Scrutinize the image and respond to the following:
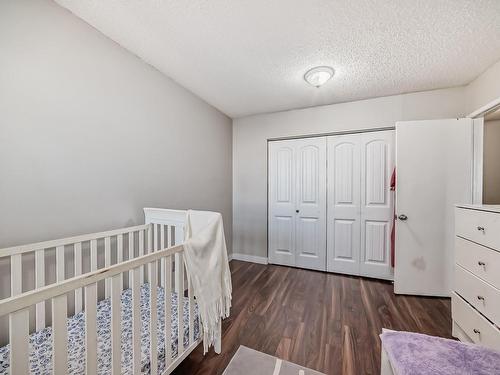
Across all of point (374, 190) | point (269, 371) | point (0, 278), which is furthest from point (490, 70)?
point (0, 278)

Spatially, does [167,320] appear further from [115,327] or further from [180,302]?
[115,327]

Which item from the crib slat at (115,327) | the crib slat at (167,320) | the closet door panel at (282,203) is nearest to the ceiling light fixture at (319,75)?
the closet door panel at (282,203)

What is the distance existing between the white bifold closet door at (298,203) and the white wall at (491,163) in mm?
1451

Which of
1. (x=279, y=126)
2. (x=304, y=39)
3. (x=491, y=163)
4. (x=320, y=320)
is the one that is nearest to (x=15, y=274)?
(x=320, y=320)

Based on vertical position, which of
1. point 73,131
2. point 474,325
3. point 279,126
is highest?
point 279,126

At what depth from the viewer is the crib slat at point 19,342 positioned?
57cm

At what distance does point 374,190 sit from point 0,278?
10.6ft

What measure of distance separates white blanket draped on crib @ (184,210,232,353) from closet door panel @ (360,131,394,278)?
2.07m

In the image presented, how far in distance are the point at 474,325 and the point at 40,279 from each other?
8.61 ft

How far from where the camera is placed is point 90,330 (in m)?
0.75

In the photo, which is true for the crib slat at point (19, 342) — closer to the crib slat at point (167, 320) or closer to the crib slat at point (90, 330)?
the crib slat at point (90, 330)

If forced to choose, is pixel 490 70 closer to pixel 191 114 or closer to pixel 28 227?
pixel 191 114

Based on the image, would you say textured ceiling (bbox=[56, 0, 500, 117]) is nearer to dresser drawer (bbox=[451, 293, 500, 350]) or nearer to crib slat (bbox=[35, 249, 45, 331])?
crib slat (bbox=[35, 249, 45, 331])

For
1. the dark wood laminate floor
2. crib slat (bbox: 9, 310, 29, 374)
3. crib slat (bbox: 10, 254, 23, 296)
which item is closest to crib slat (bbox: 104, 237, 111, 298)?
crib slat (bbox: 10, 254, 23, 296)
